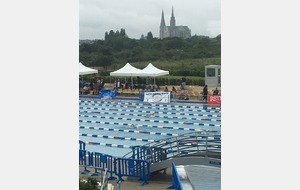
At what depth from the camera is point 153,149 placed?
7316mm

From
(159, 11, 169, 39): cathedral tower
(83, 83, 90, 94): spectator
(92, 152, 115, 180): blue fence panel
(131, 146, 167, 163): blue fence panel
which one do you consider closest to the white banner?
(83, 83, 90, 94): spectator

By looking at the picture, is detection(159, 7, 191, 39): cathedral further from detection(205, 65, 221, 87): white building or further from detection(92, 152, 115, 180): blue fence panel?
detection(92, 152, 115, 180): blue fence panel

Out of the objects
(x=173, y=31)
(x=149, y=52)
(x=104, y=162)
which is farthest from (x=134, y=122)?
(x=173, y=31)

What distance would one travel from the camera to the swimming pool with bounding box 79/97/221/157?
35.5 ft

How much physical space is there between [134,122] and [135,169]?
6.71 meters

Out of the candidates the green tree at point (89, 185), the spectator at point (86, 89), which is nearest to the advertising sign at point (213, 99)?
the spectator at point (86, 89)

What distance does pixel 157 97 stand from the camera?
642 inches
